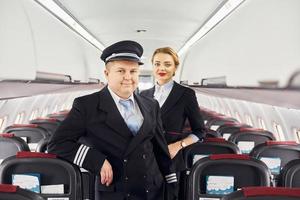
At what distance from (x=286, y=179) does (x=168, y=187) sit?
0.81 meters

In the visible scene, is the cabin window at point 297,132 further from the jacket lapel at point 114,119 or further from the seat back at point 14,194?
the seat back at point 14,194

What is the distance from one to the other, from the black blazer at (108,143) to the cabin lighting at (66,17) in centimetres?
337

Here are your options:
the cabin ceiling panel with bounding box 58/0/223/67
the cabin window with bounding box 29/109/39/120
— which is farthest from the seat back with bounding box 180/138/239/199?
the cabin window with bounding box 29/109/39/120

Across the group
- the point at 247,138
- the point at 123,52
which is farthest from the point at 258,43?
the point at 123,52

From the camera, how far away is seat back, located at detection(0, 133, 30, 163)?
12.5 ft

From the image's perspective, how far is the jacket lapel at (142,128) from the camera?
109 inches

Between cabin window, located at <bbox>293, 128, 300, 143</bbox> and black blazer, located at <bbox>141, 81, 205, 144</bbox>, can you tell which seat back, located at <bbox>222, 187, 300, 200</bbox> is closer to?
black blazer, located at <bbox>141, 81, 205, 144</bbox>

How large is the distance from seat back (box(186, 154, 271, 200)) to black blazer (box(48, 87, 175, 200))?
0.31 metres

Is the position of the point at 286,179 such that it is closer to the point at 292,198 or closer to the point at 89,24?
the point at 292,198

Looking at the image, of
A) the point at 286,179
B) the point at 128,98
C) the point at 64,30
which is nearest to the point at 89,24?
the point at 64,30

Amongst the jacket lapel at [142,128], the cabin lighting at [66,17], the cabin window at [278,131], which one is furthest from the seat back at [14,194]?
the cabin window at [278,131]

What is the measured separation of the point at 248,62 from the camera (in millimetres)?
5258

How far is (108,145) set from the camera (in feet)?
9.27

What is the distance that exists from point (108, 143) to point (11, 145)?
1.41 m
